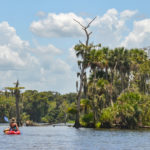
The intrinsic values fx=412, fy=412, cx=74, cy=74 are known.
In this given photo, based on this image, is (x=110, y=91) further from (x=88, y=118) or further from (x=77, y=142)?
(x=77, y=142)

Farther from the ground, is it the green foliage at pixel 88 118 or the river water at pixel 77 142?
the green foliage at pixel 88 118

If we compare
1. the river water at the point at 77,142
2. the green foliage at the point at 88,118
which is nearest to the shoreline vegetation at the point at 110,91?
the green foliage at the point at 88,118

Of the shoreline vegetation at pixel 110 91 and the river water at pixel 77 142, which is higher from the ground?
the shoreline vegetation at pixel 110 91

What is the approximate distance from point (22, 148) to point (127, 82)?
235 ft

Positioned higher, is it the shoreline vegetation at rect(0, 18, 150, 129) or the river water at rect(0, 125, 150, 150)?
the shoreline vegetation at rect(0, 18, 150, 129)

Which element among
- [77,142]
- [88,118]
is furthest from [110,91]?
[77,142]

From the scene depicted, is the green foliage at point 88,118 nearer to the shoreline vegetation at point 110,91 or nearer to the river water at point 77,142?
the shoreline vegetation at point 110,91

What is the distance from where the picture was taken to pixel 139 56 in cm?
10106

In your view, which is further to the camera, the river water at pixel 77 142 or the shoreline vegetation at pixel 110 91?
the shoreline vegetation at pixel 110 91

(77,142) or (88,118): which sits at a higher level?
(88,118)

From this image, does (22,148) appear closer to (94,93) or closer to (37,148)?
(37,148)

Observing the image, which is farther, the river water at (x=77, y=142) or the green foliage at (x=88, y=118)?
the green foliage at (x=88, y=118)

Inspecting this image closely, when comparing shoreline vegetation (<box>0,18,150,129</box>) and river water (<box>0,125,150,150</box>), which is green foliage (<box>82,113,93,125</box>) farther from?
river water (<box>0,125,150,150</box>)

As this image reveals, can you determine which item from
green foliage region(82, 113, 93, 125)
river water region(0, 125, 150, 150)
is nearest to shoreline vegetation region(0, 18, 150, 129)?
green foliage region(82, 113, 93, 125)
